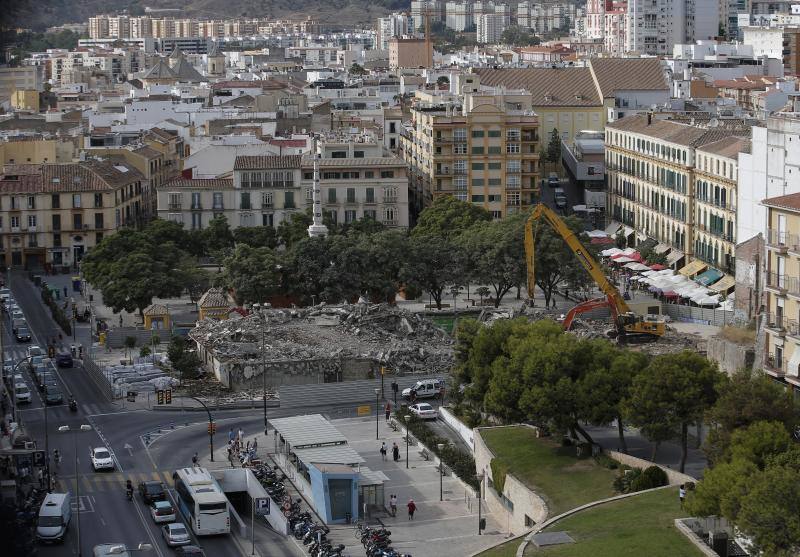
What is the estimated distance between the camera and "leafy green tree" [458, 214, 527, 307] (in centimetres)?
7500

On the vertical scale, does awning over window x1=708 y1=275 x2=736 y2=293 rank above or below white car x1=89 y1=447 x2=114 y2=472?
above

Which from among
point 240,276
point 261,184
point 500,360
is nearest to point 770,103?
point 261,184

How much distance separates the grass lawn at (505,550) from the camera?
104 ft

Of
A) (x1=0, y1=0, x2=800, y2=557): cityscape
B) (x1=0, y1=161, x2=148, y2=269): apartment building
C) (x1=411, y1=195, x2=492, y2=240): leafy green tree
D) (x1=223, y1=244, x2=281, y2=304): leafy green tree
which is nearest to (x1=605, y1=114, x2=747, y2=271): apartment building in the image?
(x1=0, y1=0, x2=800, y2=557): cityscape

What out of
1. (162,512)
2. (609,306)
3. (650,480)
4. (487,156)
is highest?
(487,156)

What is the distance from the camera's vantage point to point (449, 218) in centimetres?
8812

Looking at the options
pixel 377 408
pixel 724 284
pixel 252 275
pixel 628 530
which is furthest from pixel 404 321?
pixel 628 530

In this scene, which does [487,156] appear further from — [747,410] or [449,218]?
[747,410]

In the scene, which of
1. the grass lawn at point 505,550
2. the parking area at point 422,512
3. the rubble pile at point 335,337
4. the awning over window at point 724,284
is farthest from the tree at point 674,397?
the awning over window at point 724,284

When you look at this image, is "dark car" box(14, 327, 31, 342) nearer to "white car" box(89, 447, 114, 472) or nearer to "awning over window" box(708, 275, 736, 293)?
"white car" box(89, 447, 114, 472)

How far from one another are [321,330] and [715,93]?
82.4 metres

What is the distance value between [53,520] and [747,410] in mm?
17812

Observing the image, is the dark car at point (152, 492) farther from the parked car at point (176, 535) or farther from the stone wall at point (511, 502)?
the stone wall at point (511, 502)

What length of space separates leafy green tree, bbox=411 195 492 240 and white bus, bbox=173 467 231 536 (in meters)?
44.1
